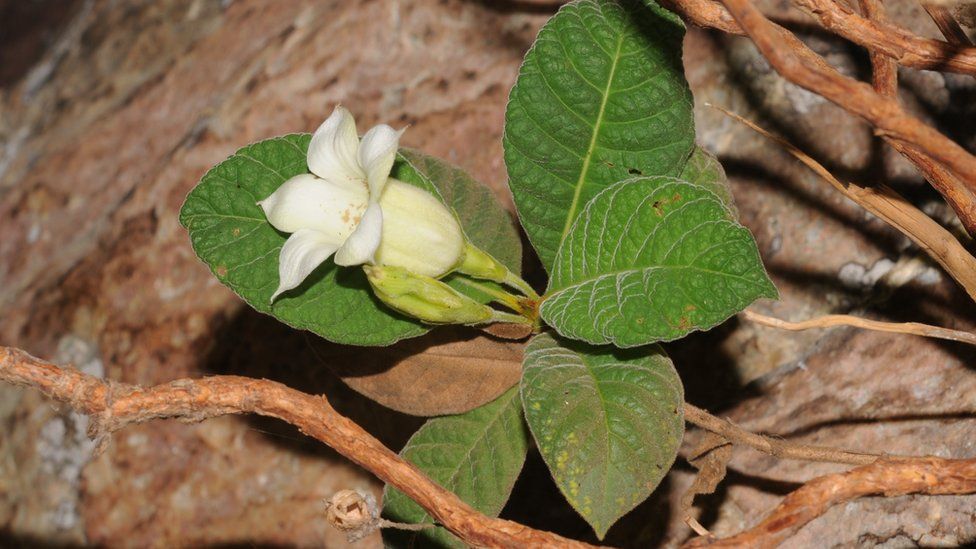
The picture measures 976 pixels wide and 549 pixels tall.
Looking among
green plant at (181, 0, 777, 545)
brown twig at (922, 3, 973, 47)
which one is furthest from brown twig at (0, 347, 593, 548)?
brown twig at (922, 3, 973, 47)

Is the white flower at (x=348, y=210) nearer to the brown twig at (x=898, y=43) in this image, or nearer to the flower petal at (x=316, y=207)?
the flower petal at (x=316, y=207)

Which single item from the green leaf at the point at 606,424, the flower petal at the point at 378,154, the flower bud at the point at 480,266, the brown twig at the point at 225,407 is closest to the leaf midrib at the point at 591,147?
the flower bud at the point at 480,266

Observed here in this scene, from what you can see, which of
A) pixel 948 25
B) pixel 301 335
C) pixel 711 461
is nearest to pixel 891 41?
pixel 948 25

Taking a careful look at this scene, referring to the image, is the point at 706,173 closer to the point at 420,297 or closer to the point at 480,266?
the point at 480,266

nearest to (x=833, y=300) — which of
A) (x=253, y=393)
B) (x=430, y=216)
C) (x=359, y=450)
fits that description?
(x=430, y=216)

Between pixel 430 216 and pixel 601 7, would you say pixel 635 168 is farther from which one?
pixel 430 216

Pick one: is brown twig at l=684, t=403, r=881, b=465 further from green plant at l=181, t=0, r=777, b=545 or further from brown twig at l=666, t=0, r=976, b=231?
brown twig at l=666, t=0, r=976, b=231

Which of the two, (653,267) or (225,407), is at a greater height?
(653,267)
